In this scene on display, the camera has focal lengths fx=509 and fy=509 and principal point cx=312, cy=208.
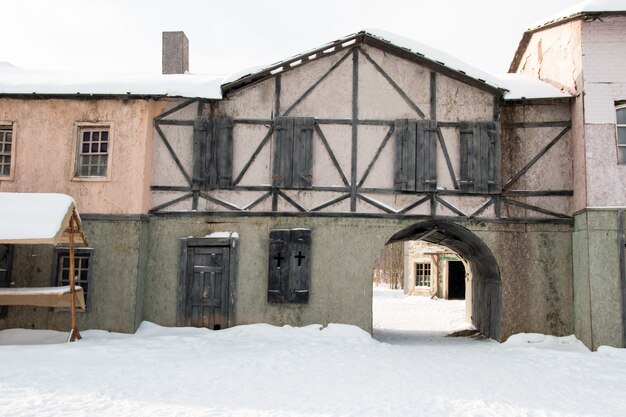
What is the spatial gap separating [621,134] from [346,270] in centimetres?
750

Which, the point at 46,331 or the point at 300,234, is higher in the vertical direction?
the point at 300,234

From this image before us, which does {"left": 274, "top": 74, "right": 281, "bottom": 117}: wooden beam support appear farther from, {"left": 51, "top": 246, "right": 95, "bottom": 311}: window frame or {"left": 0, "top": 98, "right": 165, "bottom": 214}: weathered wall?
{"left": 51, "top": 246, "right": 95, "bottom": 311}: window frame

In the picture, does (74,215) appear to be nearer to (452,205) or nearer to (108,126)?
(108,126)

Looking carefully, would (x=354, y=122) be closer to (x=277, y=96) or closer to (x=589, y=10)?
(x=277, y=96)

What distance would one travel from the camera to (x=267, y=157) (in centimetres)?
1355

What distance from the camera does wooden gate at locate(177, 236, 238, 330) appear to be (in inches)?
515

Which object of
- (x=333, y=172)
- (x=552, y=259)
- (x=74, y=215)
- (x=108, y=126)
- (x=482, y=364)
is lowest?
(x=482, y=364)

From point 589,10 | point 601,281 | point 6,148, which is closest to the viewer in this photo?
point 601,281

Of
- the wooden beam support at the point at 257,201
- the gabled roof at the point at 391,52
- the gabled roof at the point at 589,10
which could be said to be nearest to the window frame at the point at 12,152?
the gabled roof at the point at 391,52

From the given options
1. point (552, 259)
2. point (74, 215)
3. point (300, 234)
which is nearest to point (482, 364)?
point (552, 259)

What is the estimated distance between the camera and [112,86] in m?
13.4

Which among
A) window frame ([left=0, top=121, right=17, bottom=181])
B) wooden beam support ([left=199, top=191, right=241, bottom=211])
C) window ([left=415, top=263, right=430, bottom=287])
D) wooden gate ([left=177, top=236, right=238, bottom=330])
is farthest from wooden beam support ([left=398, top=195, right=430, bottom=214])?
window ([left=415, top=263, right=430, bottom=287])

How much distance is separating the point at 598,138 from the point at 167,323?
38.2 feet

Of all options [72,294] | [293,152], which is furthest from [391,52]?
[72,294]
